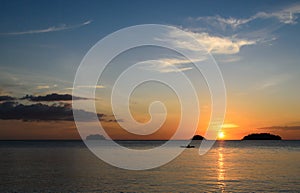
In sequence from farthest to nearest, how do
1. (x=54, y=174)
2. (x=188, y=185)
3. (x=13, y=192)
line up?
(x=54, y=174) → (x=188, y=185) → (x=13, y=192)

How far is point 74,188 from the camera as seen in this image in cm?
4244

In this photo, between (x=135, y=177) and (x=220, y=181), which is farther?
(x=135, y=177)

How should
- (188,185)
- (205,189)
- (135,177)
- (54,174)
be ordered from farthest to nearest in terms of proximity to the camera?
(54,174), (135,177), (188,185), (205,189)

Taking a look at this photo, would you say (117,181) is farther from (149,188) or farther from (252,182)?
(252,182)

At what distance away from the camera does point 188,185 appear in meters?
44.8

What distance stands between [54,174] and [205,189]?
84.5 feet

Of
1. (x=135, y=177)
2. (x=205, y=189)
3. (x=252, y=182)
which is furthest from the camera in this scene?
(x=135, y=177)

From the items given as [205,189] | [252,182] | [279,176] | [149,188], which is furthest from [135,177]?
[279,176]

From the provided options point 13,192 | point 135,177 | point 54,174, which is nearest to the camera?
point 13,192

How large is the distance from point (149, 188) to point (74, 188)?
8.96m

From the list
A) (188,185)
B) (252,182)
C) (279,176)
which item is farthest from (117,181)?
(279,176)

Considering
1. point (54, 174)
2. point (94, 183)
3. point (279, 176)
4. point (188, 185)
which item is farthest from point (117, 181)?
point (279, 176)

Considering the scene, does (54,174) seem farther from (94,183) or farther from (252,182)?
(252,182)

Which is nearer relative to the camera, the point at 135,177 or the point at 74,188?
the point at 74,188
